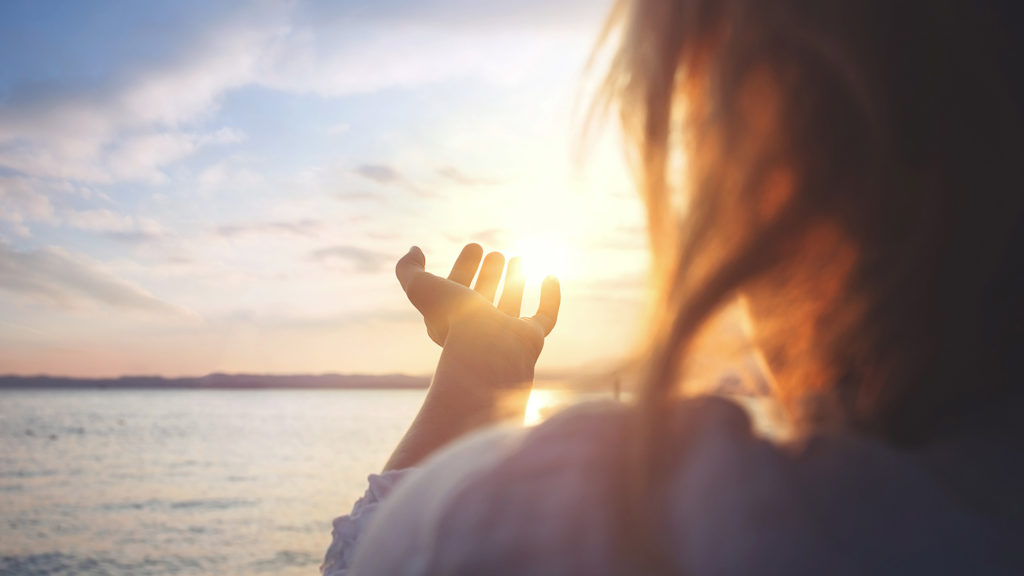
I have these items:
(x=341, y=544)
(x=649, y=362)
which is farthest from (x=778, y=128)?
(x=341, y=544)

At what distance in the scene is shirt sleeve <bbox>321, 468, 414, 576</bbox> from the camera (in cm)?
147

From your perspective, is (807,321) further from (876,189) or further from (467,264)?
(467,264)

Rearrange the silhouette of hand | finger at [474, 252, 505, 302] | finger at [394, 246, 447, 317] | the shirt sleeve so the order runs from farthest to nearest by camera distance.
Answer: finger at [474, 252, 505, 302] → finger at [394, 246, 447, 317] → the silhouette of hand → the shirt sleeve

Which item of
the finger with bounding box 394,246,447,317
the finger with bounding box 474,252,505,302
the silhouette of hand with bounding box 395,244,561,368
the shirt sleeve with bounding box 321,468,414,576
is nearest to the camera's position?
the shirt sleeve with bounding box 321,468,414,576

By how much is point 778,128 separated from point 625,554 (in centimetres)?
41

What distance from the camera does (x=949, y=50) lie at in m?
0.69

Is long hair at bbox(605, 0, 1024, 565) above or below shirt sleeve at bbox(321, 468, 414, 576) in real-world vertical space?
above

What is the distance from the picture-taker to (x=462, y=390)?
174 centimetres

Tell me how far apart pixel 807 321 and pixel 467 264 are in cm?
140

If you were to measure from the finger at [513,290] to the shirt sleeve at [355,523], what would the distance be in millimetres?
593

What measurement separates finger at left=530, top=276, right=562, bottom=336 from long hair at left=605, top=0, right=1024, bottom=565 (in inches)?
52.3

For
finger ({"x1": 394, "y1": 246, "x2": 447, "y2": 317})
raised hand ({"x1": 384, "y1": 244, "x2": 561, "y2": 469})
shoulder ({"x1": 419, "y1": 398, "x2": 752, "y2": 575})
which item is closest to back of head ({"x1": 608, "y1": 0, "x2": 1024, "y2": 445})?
shoulder ({"x1": 419, "y1": 398, "x2": 752, "y2": 575})

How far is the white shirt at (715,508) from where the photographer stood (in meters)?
0.56

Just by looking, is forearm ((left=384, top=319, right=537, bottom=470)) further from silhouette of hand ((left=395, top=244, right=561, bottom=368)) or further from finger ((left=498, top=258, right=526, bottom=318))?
finger ((left=498, top=258, right=526, bottom=318))
